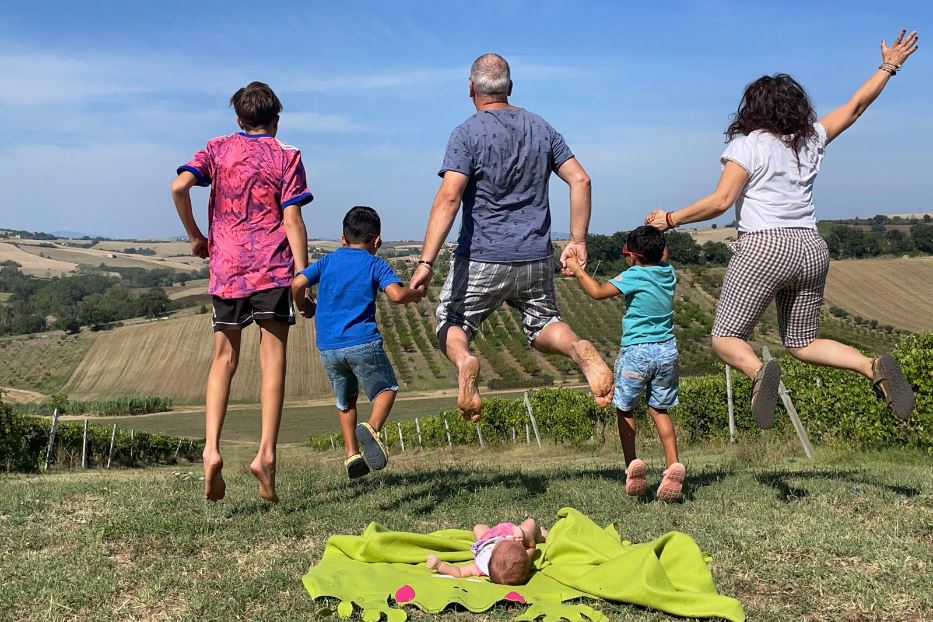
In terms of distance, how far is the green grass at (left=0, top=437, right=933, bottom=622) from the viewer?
3.72 meters

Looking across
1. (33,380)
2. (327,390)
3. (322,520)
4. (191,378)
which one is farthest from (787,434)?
(33,380)

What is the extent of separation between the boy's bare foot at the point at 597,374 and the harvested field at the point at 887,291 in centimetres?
7123

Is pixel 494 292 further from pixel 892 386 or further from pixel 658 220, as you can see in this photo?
pixel 892 386

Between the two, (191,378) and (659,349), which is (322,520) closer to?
(659,349)

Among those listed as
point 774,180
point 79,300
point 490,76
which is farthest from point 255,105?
point 79,300

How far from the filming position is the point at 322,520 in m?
5.30

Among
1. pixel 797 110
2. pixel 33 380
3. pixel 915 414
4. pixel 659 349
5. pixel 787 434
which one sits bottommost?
pixel 33 380

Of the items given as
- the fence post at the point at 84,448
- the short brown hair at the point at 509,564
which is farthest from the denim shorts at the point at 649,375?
the fence post at the point at 84,448

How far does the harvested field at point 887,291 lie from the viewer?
7200 centimetres

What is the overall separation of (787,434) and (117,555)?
40.5 ft

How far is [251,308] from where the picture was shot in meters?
5.57

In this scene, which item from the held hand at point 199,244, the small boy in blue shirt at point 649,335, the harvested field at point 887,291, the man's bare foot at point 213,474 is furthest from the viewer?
the harvested field at point 887,291

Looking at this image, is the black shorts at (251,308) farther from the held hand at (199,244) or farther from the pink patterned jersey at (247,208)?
the held hand at (199,244)

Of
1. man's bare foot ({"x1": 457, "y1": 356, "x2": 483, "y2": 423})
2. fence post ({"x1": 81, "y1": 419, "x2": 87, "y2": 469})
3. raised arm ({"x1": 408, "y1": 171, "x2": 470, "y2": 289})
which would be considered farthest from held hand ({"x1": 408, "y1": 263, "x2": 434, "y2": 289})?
fence post ({"x1": 81, "y1": 419, "x2": 87, "y2": 469})
